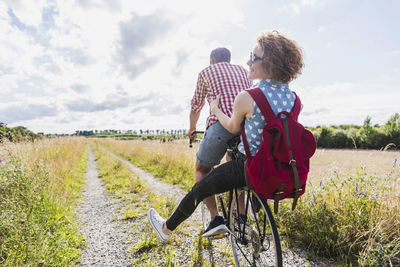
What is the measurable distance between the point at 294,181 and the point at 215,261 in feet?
5.45

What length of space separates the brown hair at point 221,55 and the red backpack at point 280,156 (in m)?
1.19

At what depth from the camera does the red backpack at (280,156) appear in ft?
4.59

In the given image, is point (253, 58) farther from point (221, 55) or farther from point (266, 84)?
point (221, 55)

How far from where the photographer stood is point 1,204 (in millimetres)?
2781

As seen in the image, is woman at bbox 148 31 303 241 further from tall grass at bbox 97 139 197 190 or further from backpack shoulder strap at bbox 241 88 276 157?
tall grass at bbox 97 139 197 190

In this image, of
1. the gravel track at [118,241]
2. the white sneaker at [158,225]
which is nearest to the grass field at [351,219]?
the gravel track at [118,241]

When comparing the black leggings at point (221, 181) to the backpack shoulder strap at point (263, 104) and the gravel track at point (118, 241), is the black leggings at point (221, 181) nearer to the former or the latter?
the backpack shoulder strap at point (263, 104)

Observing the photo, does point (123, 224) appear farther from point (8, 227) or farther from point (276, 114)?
point (276, 114)

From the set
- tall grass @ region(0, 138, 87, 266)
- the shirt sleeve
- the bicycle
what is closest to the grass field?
the bicycle

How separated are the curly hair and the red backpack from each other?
0.26 m

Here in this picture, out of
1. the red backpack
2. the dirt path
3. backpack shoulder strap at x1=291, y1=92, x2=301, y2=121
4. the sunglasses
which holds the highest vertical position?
the sunglasses

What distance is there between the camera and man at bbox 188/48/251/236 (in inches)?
88.5

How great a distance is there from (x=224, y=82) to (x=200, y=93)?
428 millimetres

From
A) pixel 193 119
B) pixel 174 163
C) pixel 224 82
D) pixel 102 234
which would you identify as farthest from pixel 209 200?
pixel 174 163
